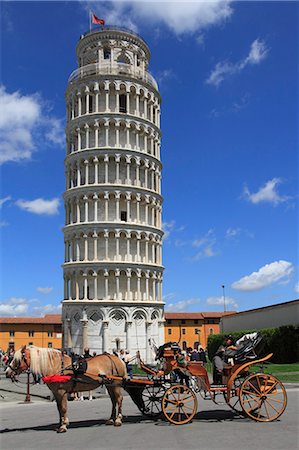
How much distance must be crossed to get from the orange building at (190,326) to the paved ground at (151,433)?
89423 mm

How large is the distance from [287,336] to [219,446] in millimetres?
29542

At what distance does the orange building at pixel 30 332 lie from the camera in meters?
96.1

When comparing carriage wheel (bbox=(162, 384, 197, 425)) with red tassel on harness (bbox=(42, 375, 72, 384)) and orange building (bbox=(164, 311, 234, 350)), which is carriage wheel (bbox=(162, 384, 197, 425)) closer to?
red tassel on harness (bbox=(42, 375, 72, 384))

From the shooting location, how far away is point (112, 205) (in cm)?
5800

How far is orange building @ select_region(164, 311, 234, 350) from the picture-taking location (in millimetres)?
103312

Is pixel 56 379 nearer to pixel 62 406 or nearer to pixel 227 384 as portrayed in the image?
pixel 62 406

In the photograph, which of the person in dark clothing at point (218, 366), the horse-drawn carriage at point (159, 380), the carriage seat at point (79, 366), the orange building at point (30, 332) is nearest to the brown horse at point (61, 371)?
the horse-drawn carriage at point (159, 380)

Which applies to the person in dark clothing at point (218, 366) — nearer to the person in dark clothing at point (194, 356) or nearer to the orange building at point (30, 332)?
the person in dark clothing at point (194, 356)

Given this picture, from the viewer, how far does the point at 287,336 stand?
3772 centimetres

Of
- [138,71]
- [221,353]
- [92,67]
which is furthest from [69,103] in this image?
[221,353]

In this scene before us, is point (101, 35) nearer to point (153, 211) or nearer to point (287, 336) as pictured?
point (153, 211)

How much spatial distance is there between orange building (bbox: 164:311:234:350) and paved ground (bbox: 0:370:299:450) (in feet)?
293

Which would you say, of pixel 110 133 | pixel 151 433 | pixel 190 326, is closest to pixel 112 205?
pixel 110 133

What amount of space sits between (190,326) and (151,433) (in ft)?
313
